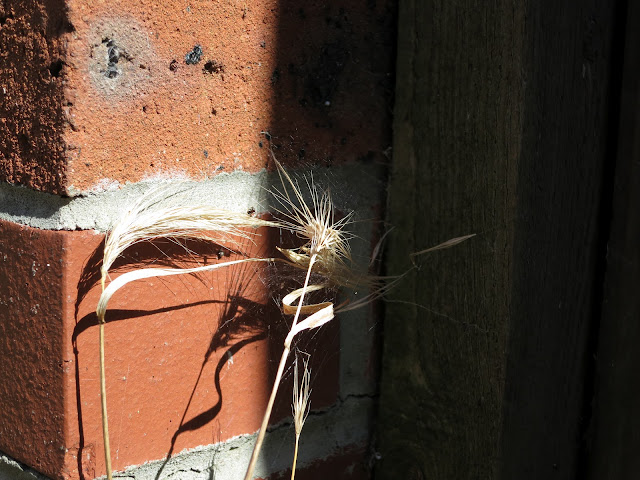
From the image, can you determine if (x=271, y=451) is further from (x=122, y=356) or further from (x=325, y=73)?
(x=325, y=73)

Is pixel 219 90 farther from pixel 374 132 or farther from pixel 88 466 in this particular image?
pixel 88 466

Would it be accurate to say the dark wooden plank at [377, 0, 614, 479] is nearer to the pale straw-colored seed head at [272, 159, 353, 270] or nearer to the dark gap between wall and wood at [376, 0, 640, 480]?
the dark gap between wall and wood at [376, 0, 640, 480]

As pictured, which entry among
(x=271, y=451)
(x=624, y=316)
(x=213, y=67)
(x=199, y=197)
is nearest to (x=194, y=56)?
(x=213, y=67)

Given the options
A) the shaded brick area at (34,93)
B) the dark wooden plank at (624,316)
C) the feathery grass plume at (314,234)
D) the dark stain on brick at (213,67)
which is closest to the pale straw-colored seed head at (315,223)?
the feathery grass plume at (314,234)

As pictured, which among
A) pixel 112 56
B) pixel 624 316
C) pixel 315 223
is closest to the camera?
pixel 112 56

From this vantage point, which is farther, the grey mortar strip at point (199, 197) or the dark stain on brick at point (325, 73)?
the dark stain on brick at point (325, 73)

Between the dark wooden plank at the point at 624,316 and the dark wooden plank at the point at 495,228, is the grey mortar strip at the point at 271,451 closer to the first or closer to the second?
the dark wooden plank at the point at 495,228

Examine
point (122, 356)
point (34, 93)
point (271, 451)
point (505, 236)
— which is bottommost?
point (271, 451)
